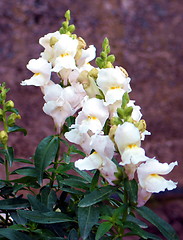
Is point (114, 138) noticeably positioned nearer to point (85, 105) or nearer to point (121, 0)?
point (85, 105)

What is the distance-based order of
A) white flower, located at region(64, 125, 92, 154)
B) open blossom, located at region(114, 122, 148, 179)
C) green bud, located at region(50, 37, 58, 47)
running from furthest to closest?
green bud, located at region(50, 37, 58, 47), white flower, located at region(64, 125, 92, 154), open blossom, located at region(114, 122, 148, 179)

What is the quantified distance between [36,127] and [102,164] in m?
1.50

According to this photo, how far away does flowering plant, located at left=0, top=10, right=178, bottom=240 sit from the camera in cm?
80

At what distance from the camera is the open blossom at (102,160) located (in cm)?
81

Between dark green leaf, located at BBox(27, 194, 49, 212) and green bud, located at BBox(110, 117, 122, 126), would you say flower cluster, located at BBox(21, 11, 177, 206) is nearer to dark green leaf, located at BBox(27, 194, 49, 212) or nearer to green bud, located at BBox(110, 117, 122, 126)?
green bud, located at BBox(110, 117, 122, 126)

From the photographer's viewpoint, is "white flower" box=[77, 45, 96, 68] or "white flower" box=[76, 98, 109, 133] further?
"white flower" box=[77, 45, 96, 68]

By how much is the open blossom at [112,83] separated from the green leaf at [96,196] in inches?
5.7

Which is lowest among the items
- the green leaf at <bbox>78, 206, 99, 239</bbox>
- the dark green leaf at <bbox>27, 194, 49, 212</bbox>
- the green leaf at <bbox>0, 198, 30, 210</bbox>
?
the green leaf at <bbox>78, 206, 99, 239</bbox>

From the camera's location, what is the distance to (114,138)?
2.63 feet

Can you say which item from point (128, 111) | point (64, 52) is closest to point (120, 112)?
point (128, 111)

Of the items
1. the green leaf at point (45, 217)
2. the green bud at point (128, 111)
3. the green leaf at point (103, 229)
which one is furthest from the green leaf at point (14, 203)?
the green bud at point (128, 111)

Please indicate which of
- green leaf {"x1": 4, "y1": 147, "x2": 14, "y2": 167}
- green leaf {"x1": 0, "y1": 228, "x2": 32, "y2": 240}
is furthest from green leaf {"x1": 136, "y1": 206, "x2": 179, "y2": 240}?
green leaf {"x1": 4, "y1": 147, "x2": 14, "y2": 167}

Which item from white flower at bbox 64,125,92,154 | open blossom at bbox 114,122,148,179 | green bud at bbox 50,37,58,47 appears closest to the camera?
open blossom at bbox 114,122,148,179

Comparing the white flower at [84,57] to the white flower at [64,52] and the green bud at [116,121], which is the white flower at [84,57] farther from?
the green bud at [116,121]
